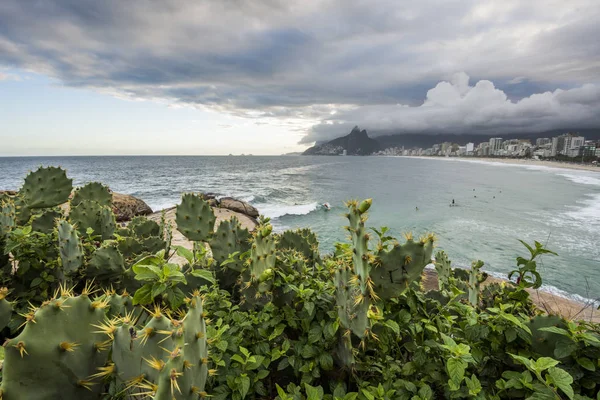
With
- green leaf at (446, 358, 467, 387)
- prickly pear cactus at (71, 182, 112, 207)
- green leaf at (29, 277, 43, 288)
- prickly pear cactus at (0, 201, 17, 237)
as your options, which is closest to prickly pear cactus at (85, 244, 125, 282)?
green leaf at (29, 277, 43, 288)

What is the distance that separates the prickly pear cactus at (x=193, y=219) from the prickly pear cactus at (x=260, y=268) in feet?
7.77

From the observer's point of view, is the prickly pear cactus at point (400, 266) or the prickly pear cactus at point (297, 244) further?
the prickly pear cactus at point (297, 244)

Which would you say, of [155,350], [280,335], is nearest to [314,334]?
[280,335]

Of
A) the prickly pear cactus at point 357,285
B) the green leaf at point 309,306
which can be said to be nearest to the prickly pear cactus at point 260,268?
the green leaf at point 309,306

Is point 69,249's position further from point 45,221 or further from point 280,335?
point 280,335

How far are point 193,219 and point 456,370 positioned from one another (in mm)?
4471

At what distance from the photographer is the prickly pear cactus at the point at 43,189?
19.1 feet

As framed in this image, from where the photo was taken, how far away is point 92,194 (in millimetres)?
6324

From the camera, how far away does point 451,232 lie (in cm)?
A: 2223

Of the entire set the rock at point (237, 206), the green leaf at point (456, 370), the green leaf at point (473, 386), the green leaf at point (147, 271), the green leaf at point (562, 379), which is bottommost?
the rock at point (237, 206)

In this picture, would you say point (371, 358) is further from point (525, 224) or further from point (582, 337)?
point (525, 224)

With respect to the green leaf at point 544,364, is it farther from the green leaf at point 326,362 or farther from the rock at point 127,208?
the rock at point 127,208

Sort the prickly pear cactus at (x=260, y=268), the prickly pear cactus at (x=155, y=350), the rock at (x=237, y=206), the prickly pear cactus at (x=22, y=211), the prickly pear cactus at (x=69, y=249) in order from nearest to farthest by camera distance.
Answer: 1. the prickly pear cactus at (x=155, y=350)
2. the prickly pear cactus at (x=260, y=268)
3. the prickly pear cactus at (x=69, y=249)
4. the prickly pear cactus at (x=22, y=211)
5. the rock at (x=237, y=206)

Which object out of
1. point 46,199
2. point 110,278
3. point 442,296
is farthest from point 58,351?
point 46,199
